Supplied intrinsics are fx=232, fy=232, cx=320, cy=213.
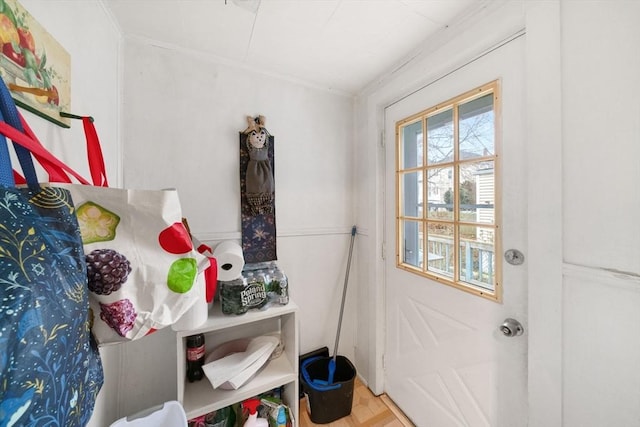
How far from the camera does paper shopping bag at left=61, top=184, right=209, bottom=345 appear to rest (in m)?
0.48

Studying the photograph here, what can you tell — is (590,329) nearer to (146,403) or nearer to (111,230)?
(111,230)

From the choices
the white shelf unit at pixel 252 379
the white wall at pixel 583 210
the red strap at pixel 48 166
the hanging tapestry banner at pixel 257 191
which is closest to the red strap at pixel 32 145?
the red strap at pixel 48 166

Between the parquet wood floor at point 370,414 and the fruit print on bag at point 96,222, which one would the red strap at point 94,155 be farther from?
the parquet wood floor at point 370,414

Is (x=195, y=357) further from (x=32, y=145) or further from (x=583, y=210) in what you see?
(x=583, y=210)

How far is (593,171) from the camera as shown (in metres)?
0.69

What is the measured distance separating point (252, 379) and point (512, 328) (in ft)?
3.71

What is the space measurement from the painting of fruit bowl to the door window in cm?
142

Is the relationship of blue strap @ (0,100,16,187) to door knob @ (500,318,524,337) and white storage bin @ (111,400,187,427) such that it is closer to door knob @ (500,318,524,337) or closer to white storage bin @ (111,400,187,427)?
white storage bin @ (111,400,187,427)

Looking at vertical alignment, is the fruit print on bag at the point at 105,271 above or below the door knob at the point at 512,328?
above

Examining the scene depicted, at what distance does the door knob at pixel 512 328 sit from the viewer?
866 millimetres

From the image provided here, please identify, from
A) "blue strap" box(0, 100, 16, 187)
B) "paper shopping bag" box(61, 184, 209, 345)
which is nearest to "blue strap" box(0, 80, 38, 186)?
"blue strap" box(0, 100, 16, 187)

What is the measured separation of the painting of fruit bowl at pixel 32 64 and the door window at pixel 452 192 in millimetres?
1420

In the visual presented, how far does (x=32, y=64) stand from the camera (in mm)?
575

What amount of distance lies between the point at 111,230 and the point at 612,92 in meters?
1.35
